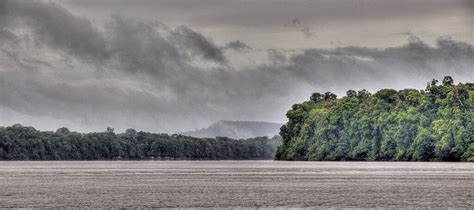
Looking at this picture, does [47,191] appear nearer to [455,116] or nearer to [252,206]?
[252,206]

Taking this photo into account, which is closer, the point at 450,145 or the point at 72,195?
the point at 72,195

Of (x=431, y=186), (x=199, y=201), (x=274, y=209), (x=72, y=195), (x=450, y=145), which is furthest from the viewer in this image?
(x=450, y=145)

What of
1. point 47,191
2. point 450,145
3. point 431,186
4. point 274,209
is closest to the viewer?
point 274,209

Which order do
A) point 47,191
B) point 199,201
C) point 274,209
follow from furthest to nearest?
1. point 47,191
2. point 199,201
3. point 274,209

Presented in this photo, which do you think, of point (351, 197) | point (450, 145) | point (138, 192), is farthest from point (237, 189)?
point (450, 145)

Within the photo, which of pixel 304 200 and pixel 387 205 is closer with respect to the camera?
pixel 387 205

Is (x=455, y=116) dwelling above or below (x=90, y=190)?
above

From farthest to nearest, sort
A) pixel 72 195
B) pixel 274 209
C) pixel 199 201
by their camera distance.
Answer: pixel 72 195
pixel 199 201
pixel 274 209

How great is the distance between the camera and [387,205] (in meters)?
64.2

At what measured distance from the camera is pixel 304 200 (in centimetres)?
6956

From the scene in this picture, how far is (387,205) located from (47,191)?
31534 millimetres

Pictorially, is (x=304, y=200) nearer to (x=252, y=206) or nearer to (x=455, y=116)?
(x=252, y=206)

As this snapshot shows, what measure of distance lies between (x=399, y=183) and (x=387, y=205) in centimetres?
3267

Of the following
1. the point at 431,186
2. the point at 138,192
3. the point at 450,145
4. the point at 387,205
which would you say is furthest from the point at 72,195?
the point at 450,145
